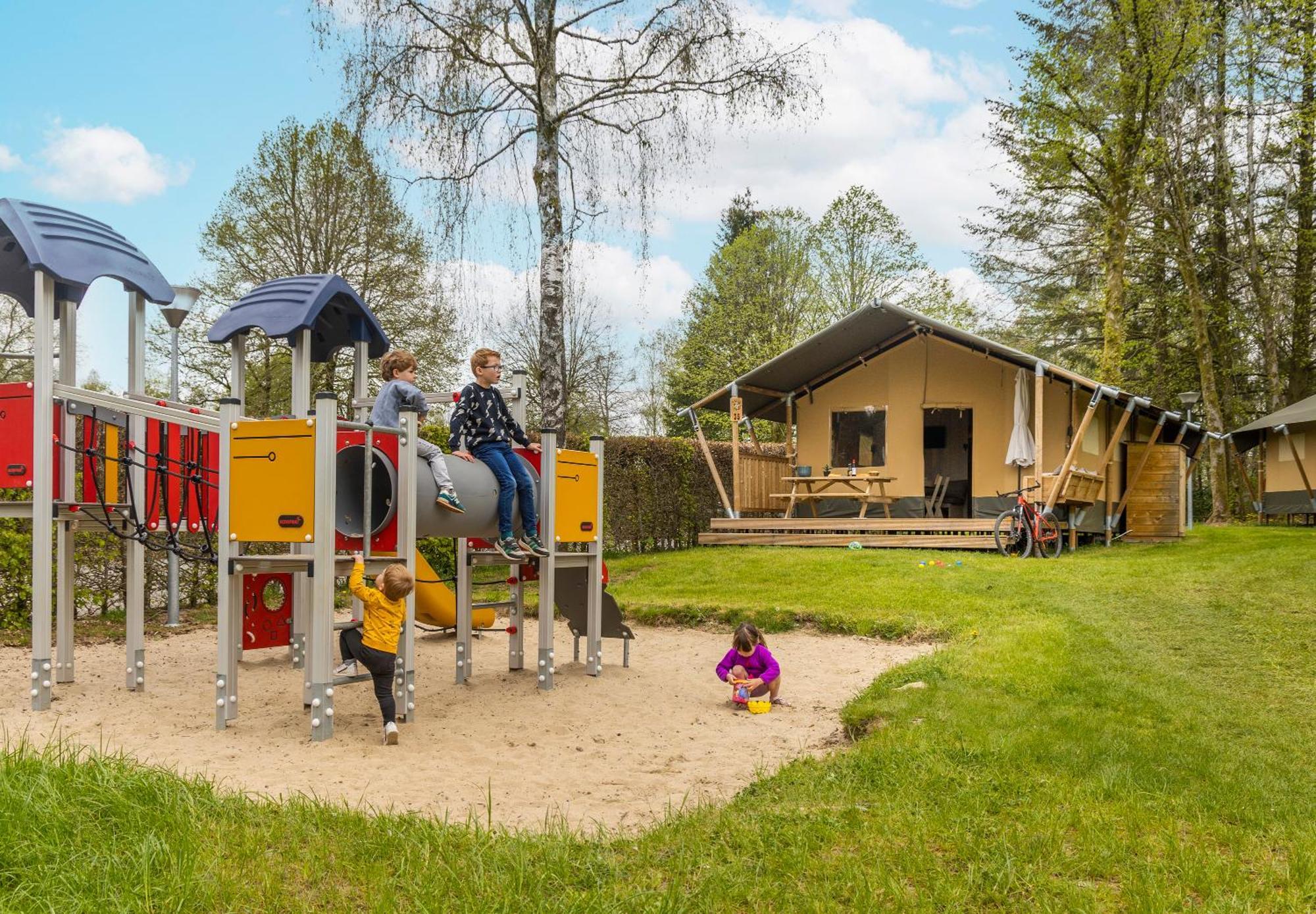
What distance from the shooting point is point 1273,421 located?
24750 mm

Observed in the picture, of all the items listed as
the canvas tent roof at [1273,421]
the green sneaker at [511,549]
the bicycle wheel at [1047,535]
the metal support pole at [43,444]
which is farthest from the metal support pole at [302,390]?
the canvas tent roof at [1273,421]

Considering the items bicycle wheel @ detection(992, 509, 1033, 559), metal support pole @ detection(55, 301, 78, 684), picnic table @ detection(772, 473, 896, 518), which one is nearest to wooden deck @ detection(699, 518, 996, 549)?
bicycle wheel @ detection(992, 509, 1033, 559)

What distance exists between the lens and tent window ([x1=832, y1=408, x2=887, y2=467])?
64.7 feet

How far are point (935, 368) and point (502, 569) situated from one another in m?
8.85

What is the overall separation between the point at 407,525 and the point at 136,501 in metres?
2.86

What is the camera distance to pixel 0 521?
9.84m

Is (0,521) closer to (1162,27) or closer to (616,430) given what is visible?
(1162,27)

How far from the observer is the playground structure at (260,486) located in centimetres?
606

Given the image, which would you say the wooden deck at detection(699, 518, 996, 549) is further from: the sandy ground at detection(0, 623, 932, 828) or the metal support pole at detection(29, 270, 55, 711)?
the metal support pole at detection(29, 270, 55, 711)

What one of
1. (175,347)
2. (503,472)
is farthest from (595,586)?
(175,347)

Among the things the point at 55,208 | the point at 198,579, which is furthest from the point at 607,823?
the point at 198,579

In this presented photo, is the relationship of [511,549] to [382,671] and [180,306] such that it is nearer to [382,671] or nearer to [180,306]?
[382,671]

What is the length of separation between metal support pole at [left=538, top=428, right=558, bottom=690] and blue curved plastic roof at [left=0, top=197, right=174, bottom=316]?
9.51 feet

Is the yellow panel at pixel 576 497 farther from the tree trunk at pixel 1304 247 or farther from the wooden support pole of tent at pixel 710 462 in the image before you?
the tree trunk at pixel 1304 247
